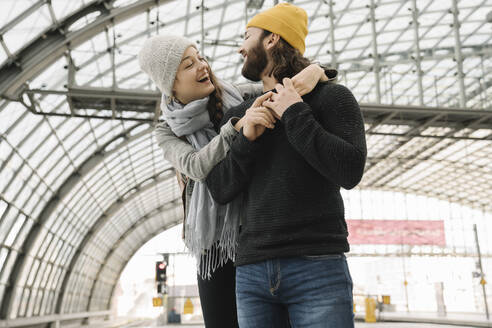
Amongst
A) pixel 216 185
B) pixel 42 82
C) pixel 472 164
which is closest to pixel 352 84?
pixel 472 164

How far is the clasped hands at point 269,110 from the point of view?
207 centimetres

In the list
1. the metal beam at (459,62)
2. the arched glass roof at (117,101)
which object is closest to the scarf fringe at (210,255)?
the arched glass roof at (117,101)

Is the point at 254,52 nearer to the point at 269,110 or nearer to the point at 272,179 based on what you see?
the point at 269,110

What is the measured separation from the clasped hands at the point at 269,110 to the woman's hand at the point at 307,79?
0.10 feet

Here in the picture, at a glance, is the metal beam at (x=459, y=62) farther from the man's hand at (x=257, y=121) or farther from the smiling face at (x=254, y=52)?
the man's hand at (x=257, y=121)

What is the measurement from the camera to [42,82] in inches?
712

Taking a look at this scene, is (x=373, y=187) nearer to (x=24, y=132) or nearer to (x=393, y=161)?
(x=393, y=161)

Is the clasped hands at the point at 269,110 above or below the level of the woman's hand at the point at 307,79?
below

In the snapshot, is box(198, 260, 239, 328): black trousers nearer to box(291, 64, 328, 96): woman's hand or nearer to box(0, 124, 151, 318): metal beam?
box(291, 64, 328, 96): woman's hand

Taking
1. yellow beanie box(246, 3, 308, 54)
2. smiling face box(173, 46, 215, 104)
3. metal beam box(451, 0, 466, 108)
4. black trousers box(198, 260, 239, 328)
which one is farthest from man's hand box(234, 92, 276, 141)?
metal beam box(451, 0, 466, 108)

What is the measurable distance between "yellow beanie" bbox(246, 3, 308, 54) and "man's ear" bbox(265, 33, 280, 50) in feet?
0.06

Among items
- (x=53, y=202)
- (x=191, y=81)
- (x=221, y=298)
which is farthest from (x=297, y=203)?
(x=53, y=202)

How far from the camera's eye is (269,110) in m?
2.13

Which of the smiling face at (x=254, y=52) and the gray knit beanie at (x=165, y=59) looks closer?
the smiling face at (x=254, y=52)
